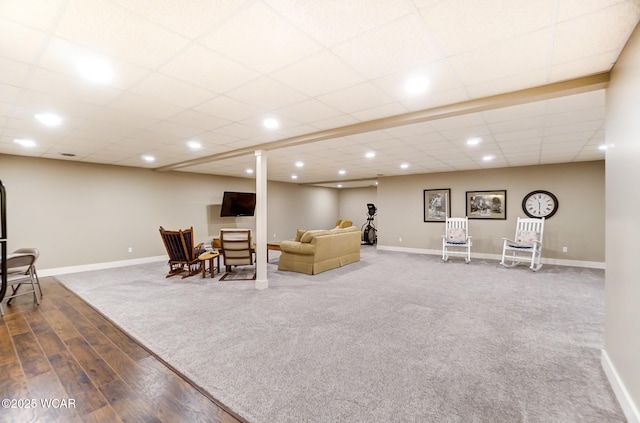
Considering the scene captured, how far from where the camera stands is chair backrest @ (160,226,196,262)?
18.7ft

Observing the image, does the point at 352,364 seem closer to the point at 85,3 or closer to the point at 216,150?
the point at 85,3

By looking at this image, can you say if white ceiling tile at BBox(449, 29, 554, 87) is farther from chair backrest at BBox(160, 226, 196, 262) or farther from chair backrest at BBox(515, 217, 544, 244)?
chair backrest at BBox(515, 217, 544, 244)

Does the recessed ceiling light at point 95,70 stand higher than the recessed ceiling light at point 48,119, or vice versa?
the recessed ceiling light at point 95,70

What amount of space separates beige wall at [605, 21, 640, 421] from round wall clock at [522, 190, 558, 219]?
5789 millimetres

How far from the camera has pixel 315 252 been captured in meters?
5.86

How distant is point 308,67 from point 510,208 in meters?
7.52

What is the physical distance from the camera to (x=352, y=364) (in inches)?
97.7

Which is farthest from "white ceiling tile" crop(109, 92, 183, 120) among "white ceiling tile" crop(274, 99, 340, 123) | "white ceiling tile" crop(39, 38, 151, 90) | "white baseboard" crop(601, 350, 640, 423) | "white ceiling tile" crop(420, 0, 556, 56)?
"white baseboard" crop(601, 350, 640, 423)

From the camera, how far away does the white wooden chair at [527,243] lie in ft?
21.1

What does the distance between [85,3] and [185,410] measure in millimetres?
2572

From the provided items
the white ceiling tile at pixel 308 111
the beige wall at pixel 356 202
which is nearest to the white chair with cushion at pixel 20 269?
the white ceiling tile at pixel 308 111

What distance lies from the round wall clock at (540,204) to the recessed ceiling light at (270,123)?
697 cm

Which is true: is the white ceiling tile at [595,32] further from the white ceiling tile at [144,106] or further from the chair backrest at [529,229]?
the chair backrest at [529,229]

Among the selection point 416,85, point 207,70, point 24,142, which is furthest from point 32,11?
point 24,142
